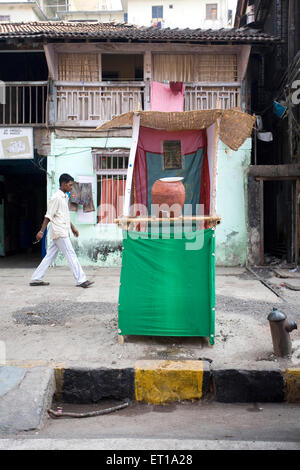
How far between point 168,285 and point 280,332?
1103 millimetres

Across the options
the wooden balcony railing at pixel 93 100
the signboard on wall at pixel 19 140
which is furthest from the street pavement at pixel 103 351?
the wooden balcony railing at pixel 93 100

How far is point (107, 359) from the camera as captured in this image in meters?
3.48

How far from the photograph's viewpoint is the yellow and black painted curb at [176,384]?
125 inches

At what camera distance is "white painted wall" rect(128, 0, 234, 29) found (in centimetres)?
3222

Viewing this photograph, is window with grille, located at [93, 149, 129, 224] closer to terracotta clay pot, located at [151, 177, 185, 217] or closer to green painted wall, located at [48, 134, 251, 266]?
green painted wall, located at [48, 134, 251, 266]

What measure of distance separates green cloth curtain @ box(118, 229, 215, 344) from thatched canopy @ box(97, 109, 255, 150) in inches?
50.8

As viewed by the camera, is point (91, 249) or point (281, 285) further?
point (91, 249)

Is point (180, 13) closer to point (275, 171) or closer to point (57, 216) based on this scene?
point (275, 171)

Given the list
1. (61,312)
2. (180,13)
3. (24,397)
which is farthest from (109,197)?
(180,13)

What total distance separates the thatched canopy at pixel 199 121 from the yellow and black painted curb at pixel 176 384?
8.20 feet
